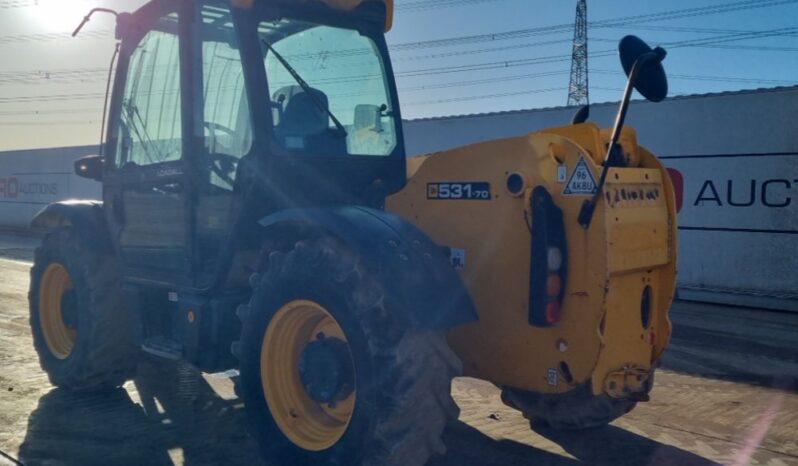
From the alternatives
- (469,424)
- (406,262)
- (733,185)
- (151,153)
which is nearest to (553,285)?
(406,262)

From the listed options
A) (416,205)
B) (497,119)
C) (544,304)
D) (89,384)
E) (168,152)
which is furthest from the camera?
(497,119)

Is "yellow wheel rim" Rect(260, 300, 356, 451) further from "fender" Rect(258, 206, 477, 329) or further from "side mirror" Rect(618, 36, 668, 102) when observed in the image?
"side mirror" Rect(618, 36, 668, 102)

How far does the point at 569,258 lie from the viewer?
4.08 metres

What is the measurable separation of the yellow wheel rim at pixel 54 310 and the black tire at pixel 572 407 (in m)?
3.47

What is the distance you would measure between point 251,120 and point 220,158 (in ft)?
1.29

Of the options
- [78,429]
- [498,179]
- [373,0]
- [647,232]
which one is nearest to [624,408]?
[647,232]

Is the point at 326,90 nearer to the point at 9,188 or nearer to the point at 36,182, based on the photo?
the point at 36,182

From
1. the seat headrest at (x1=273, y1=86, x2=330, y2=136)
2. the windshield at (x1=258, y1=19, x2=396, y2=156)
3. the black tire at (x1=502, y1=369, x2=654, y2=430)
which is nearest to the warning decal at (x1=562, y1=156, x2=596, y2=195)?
the black tire at (x1=502, y1=369, x2=654, y2=430)

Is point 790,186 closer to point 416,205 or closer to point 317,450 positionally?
point 416,205

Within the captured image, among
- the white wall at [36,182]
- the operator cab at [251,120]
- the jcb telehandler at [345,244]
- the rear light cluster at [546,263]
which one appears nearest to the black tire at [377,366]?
the jcb telehandler at [345,244]

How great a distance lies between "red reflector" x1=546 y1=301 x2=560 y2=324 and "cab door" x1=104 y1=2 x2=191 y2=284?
221 cm

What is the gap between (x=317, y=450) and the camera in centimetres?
407

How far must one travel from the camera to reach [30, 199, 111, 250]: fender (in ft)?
19.4

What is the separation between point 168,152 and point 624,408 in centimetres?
323
